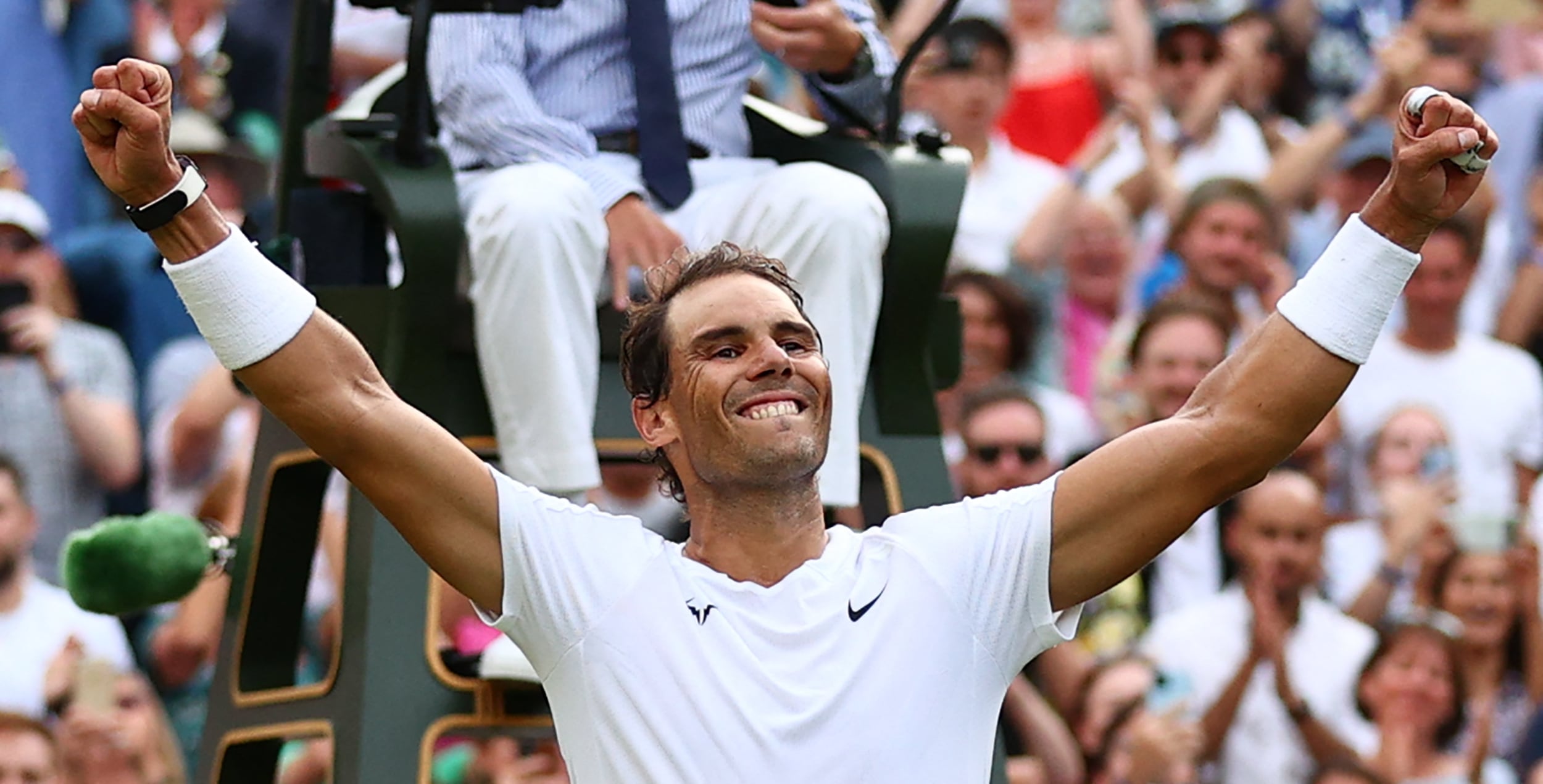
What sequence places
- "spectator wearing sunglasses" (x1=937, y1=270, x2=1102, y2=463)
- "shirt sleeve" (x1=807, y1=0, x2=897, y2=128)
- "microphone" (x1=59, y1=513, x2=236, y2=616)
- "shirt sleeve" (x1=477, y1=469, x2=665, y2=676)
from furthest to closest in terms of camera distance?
"spectator wearing sunglasses" (x1=937, y1=270, x2=1102, y2=463), "shirt sleeve" (x1=807, y1=0, x2=897, y2=128), "microphone" (x1=59, y1=513, x2=236, y2=616), "shirt sleeve" (x1=477, y1=469, x2=665, y2=676)

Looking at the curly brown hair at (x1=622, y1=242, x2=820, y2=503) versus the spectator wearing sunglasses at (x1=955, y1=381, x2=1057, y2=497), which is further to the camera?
the spectator wearing sunglasses at (x1=955, y1=381, x2=1057, y2=497)

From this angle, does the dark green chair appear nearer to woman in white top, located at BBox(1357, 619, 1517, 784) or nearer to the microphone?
the microphone

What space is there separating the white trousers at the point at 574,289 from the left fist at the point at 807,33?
25 centimetres

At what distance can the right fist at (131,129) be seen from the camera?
2863mm

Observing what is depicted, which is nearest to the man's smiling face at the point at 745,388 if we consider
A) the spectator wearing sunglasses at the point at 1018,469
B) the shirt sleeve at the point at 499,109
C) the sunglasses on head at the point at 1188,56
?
the shirt sleeve at the point at 499,109

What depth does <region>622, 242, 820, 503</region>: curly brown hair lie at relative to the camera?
332 cm

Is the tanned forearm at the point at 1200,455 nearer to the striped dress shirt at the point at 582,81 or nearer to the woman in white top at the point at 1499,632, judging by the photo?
the striped dress shirt at the point at 582,81

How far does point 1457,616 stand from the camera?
21.9 feet

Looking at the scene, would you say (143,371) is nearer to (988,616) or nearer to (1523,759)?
(1523,759)

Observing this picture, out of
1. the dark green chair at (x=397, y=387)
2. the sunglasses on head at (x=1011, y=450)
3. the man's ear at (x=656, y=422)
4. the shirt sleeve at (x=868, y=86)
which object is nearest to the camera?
the man's ear at (x=656, y=422)

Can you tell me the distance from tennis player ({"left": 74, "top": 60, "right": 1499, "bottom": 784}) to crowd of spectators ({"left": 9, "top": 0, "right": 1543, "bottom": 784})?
2.89ft

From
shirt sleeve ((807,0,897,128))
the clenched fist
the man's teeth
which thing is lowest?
shirt sleeve ((807,0,897,128))

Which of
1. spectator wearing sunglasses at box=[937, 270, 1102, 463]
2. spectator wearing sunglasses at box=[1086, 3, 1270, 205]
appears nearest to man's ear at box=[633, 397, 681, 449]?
spectator wearing sunglasses at box=[937, 270, 1102, 463]

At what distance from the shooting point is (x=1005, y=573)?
123 inches
